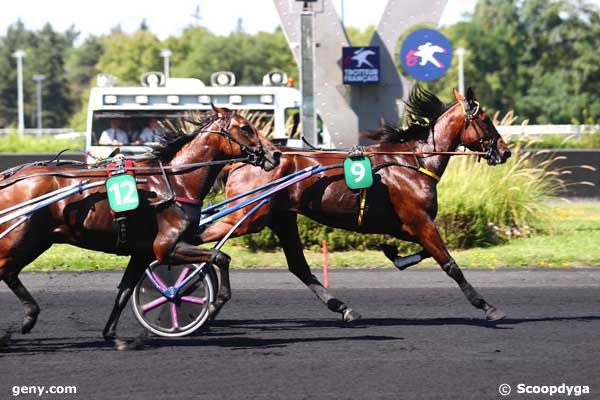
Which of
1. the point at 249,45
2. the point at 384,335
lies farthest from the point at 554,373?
the point at 249,45

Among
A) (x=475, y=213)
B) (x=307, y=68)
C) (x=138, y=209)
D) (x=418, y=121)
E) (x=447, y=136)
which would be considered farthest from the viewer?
(x=307, y=68)

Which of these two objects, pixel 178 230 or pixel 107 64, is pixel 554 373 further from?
pixel 107 64

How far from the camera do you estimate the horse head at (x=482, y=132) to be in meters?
9.24

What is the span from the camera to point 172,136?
8.35 metres

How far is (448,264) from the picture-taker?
28.7 feet

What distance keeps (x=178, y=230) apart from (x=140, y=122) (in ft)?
33.9

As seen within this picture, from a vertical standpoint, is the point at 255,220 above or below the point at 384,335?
above

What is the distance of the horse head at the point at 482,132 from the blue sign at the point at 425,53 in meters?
5.72

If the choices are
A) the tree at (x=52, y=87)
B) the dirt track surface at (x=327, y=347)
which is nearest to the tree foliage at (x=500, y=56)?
the tree at (x=52, y=87)

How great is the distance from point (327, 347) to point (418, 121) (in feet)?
8.75

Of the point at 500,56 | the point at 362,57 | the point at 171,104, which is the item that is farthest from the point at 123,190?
the point at 500,56

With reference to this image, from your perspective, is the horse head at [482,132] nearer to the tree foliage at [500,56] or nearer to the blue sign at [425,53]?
the blue sign at [425,53]

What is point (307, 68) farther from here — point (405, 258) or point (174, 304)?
point (174, 304)

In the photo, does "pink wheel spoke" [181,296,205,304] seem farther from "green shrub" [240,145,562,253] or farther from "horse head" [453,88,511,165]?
"green shrub" [240,145,562,253]
